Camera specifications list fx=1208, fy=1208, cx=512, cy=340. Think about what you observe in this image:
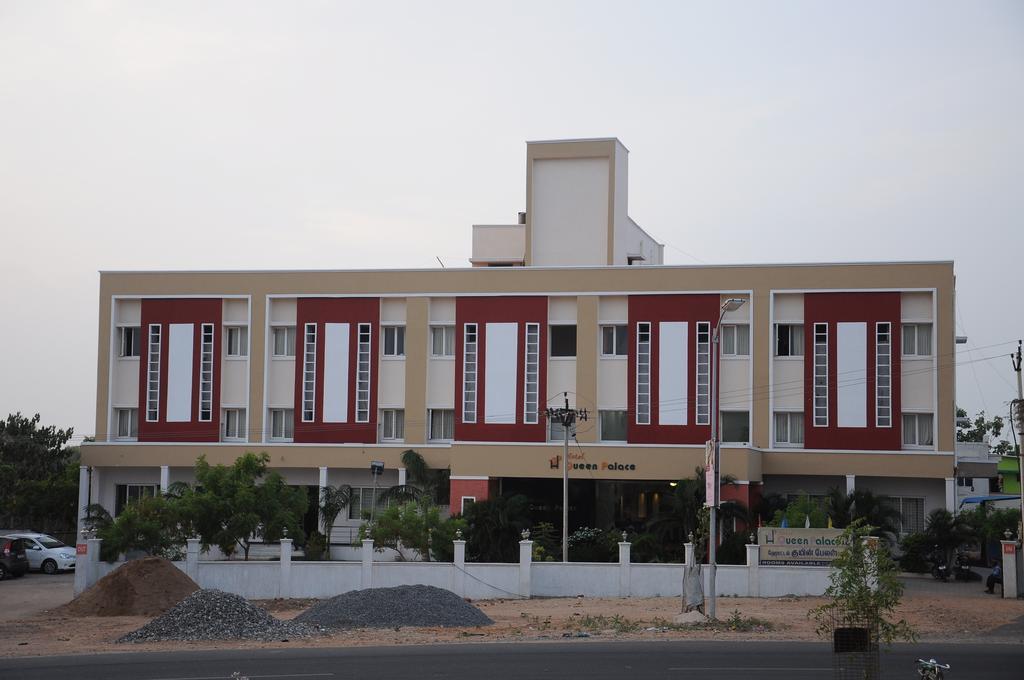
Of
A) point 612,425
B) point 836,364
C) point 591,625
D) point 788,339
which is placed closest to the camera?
point 591,625

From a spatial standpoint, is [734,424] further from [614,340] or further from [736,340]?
[614,340]

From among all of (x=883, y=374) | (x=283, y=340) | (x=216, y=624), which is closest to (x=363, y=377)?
(x=283, y=340)

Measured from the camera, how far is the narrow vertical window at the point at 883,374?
172 ft

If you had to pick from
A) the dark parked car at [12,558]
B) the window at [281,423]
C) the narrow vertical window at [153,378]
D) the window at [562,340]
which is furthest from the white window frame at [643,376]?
the dark parked car at [12,558]

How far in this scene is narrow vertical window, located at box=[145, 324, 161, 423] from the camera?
191 ft

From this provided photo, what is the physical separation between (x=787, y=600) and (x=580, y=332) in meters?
20.6

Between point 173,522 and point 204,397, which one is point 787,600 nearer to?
point 173,522

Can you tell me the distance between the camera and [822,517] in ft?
151

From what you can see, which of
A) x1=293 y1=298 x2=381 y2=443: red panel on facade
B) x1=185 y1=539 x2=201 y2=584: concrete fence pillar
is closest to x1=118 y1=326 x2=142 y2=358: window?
x1=293 y1=298 x2=381 y2=443: red panel on facade

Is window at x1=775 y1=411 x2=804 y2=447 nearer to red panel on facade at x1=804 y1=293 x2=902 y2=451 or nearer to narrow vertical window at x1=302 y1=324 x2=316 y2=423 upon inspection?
red panel on facade at x1=804 y1=293 x2=902 y2=451

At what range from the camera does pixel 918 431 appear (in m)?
52.8

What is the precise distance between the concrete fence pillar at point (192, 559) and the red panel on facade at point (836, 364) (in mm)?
27088

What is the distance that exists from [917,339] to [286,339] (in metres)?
29.2

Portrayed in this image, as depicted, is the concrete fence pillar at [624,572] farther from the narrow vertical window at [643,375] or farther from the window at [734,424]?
the window at [734,424]
